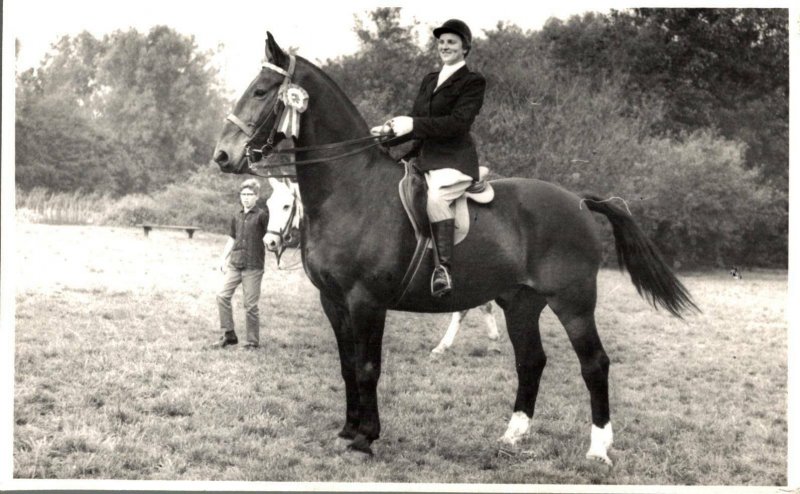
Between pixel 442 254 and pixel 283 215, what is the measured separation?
53.9 inches

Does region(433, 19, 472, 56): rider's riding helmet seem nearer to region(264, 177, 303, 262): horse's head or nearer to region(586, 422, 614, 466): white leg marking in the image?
region(264, 177, 303, 262): horse's head

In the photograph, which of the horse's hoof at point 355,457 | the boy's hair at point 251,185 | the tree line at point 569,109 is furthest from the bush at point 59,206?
the horse's hoof at point 355,457

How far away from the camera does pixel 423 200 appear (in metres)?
4.11

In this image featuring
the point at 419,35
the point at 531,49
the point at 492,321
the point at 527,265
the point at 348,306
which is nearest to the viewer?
the point at 348,306

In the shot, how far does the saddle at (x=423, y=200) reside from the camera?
161 inches

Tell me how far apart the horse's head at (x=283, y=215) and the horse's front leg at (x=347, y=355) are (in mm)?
684

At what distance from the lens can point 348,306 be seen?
4.03 m

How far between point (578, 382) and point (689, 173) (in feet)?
8.08

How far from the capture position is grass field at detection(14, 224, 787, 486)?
14.0ft

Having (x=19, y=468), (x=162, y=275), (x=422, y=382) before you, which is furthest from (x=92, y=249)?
(x=422, y=382)

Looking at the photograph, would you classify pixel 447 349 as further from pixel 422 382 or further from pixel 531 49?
pixel 531 49

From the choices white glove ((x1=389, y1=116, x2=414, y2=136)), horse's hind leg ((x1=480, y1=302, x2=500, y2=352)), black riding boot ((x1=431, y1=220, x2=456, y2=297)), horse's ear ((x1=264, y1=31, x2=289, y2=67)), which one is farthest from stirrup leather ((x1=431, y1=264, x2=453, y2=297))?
horse's hind leg ((x1=480, y1=302, x2=500, y2=352))

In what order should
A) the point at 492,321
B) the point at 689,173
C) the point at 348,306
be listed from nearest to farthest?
the point at 348,306
the point at 689,173
the point at 492,321

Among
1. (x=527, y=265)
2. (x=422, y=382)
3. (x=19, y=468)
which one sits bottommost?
(x=19, y=468)
